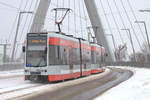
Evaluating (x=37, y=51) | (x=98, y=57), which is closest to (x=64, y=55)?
(x=37, y=51)

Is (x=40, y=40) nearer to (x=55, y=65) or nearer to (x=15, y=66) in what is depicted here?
(x=55, y=65)

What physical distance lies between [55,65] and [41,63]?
38.5 inches

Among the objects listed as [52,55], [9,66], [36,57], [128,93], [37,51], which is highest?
[37,51]

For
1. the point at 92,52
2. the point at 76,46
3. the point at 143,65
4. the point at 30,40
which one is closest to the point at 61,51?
the point at 30,40

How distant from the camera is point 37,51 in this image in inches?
678

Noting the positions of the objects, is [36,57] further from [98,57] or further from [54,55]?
[98,57]

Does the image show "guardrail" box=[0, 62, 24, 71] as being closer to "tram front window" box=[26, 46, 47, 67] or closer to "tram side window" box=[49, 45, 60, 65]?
"tram front window" box=[26, 46, 47, 67]

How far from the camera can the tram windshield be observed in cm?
1709

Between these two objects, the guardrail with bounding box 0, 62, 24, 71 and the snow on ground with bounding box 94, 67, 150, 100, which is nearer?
the snow on ground with bounding box 94, 67, 150, 100

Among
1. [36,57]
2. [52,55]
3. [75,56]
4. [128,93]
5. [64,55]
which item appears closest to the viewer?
[128,93]

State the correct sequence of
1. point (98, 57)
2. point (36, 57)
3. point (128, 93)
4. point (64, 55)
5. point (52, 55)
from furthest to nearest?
1. point (98, 57)
2. point (64, 55)
3. point (52, 55)
4. point (36, 57)
5. point (128, 93)

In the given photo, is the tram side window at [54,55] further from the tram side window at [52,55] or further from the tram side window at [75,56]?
the tram side window at [75,56]

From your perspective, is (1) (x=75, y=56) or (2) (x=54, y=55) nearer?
(2) (x=54, y=55)

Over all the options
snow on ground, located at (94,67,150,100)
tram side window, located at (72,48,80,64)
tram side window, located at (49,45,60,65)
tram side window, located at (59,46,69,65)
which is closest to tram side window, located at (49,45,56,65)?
tram side window, located at (49,45,60,65)
